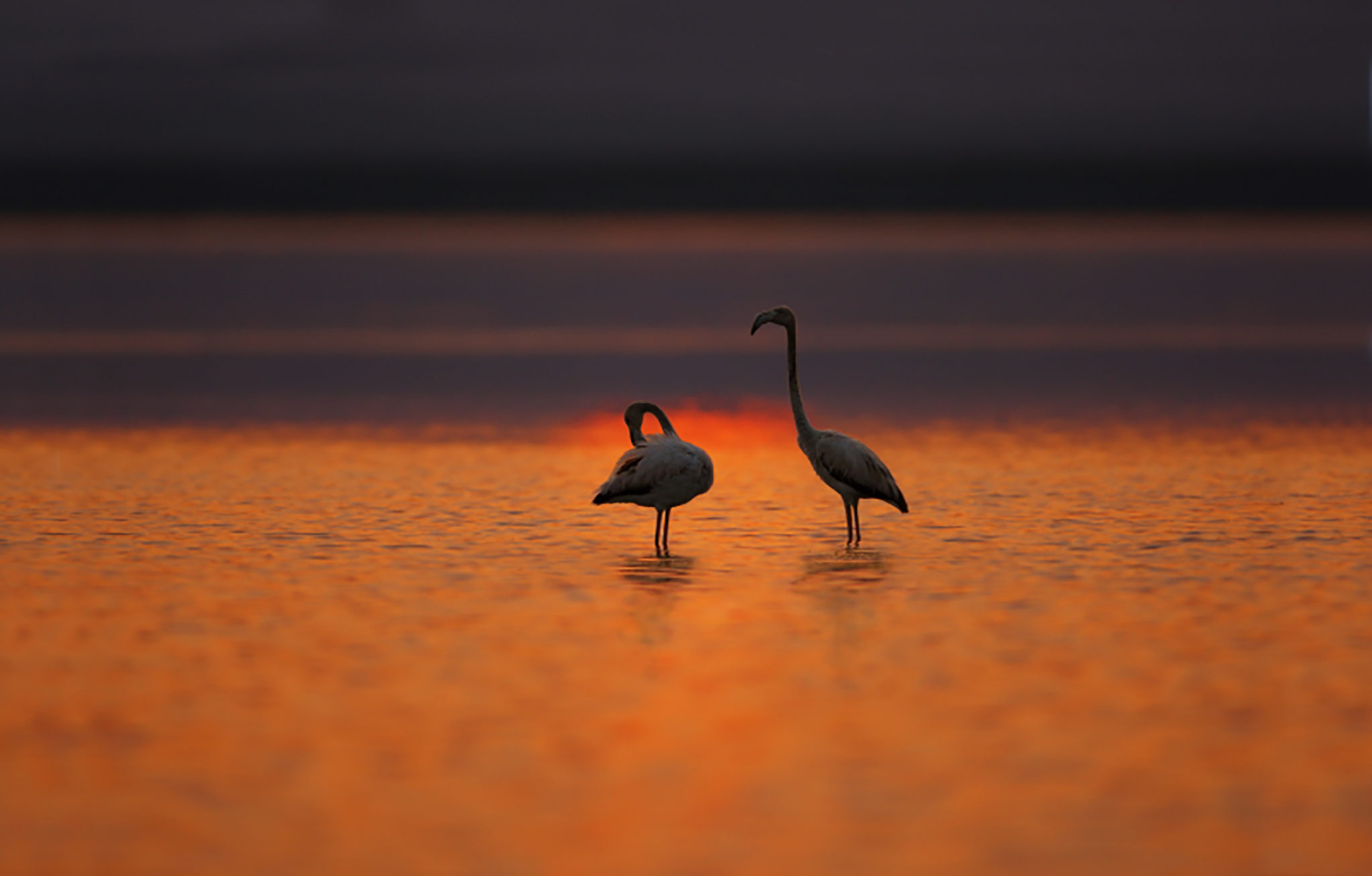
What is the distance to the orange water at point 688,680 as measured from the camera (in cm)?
634

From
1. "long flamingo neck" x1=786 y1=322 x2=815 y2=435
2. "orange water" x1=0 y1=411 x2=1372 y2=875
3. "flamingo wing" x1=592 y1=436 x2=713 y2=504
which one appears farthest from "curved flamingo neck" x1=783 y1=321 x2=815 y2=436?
"flamingo wing" x1=592 y1=436 x2=713 y2=504

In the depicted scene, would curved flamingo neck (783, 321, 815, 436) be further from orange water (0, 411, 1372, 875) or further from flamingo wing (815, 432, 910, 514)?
orange water (0, 411, 1372, 875)

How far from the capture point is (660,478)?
38.7 feet

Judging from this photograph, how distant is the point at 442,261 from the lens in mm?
86250

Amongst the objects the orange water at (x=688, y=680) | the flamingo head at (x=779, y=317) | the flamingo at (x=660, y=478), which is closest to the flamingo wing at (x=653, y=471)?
the flamingo at (x=660, y=478)

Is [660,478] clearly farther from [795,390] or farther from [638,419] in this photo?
[795,390]

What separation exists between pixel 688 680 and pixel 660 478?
3428 millimetres

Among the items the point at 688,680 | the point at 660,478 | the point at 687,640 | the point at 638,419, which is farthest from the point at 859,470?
the point at 688,680

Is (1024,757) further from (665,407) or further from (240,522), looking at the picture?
(665,407)

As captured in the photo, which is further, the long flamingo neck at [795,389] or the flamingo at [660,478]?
the long flamingo neck at [795,389]

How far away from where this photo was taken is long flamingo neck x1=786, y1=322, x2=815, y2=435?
41.4ft

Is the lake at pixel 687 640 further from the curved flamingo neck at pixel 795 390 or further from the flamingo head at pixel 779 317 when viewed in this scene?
the flamingo head at pixel 779 317

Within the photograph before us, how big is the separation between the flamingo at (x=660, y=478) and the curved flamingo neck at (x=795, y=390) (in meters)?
0.80

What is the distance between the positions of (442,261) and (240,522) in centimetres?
7380
